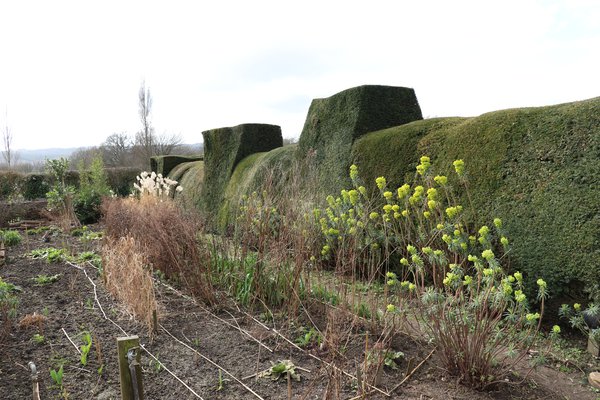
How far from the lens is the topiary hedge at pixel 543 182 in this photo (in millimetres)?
3455

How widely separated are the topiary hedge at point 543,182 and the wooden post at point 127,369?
3.11 meters

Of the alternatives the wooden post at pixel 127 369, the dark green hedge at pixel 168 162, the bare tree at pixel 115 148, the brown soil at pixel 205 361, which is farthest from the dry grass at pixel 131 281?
the bare tree at pixel 115 148

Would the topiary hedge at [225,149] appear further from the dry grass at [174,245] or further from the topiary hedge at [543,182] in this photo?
the topiary hedge at [543,182]

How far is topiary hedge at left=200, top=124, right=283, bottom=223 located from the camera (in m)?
9.23

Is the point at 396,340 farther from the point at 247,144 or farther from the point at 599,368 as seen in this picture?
the point at 247,144

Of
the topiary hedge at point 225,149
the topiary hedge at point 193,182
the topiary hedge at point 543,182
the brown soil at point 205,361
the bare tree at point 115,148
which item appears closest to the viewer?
the brown soil at point 205,361

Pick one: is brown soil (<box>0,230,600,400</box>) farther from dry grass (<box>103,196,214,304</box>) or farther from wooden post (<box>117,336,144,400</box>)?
wooden post (<box>117,336,144,400</box>)

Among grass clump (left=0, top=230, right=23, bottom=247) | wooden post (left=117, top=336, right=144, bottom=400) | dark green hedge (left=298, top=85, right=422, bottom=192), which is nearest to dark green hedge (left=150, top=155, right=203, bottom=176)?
grass clump (left=0, top=230, right=23, bottom=247)

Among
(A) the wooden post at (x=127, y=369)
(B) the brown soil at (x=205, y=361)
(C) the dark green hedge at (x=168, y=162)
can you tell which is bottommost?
(B) the brown soil at (x=205, y=361)

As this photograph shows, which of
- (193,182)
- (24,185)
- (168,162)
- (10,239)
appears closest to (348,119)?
(193,182)

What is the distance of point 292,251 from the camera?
4117 millimetres

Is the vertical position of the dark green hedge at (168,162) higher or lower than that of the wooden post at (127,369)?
higher

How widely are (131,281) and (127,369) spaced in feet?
6.91

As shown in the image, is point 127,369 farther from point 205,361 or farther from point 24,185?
point 24,185
